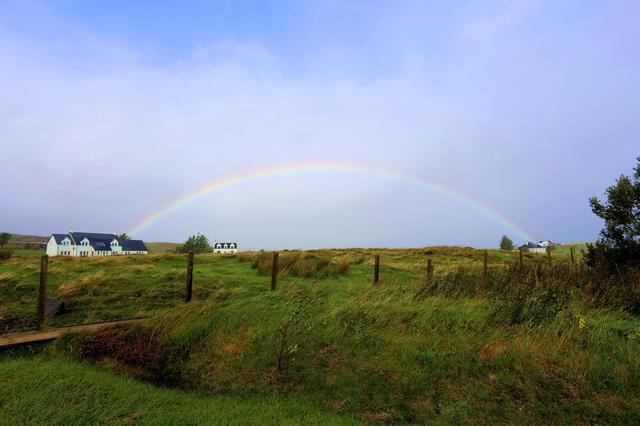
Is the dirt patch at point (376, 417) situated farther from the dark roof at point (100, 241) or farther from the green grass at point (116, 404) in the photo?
the dark roof at point (100, 241)

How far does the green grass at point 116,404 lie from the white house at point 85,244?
87.5 metres

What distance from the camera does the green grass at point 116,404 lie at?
14.4 ft

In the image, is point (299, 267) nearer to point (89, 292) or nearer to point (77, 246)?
point (89, 292)

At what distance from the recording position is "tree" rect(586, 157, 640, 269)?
10898 mm

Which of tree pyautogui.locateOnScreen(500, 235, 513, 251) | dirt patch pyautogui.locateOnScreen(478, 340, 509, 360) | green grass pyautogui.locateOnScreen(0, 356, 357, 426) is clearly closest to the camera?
green grass pyautogui.locateOnScreen(0, 356, 357, 426)

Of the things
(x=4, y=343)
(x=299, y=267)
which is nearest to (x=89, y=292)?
(x=4, y=343)

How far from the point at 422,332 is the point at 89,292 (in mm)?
10472

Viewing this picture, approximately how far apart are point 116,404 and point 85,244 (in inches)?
3931

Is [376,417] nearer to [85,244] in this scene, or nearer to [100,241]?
[85,244]

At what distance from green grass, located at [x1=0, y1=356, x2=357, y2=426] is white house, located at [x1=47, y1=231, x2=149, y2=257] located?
8749 cm

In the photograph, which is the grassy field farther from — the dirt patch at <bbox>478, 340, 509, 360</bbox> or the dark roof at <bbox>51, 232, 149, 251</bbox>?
the dark roof at <bbox>51, 232, 149, 251</bbox>

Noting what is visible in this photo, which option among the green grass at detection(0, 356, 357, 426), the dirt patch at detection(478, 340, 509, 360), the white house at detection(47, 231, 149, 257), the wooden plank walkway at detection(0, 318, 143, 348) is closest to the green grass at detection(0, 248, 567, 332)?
the wooden plank walkway at detection(0, 318, 143, 348)

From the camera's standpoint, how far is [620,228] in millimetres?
11266

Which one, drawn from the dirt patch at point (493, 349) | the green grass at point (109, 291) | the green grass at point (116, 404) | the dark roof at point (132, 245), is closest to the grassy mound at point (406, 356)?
the dirt patch at point (493, 349)
